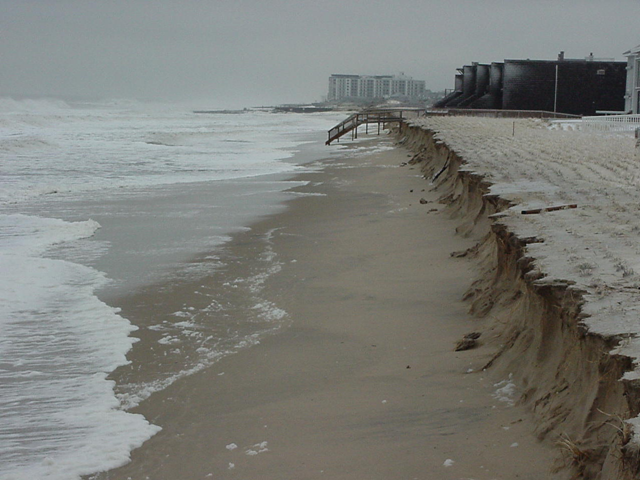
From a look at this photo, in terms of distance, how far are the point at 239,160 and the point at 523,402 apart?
92.6 ft

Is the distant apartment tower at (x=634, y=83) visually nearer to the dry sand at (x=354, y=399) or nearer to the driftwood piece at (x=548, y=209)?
the dry sand at (x=354, y=399)

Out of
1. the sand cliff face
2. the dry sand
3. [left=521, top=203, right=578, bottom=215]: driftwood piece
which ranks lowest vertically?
the dry sand

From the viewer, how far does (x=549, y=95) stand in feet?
183

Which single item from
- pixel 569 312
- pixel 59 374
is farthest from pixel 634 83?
pixel 59 374

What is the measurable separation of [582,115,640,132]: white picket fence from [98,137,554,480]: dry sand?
20059 millimetres

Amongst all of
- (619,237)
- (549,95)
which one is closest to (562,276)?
(619,237)

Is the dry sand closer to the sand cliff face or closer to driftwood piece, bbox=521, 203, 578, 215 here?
the sand cliff face

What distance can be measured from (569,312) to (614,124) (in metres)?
27.5

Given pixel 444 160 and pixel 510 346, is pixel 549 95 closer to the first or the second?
pixel 444 160

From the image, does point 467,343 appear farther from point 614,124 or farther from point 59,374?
point 614,124

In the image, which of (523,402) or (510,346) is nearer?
(523,402)

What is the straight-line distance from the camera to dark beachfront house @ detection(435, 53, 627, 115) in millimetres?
54312

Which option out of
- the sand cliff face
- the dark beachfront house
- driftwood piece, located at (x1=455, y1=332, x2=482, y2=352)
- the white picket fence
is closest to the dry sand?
driftwood piece, located at (x1=455, y1=332, x2=482, y2=352)

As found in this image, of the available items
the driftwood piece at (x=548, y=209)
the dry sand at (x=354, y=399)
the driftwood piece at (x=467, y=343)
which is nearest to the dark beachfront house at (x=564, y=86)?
the dry sand at (x=354, y=399)
